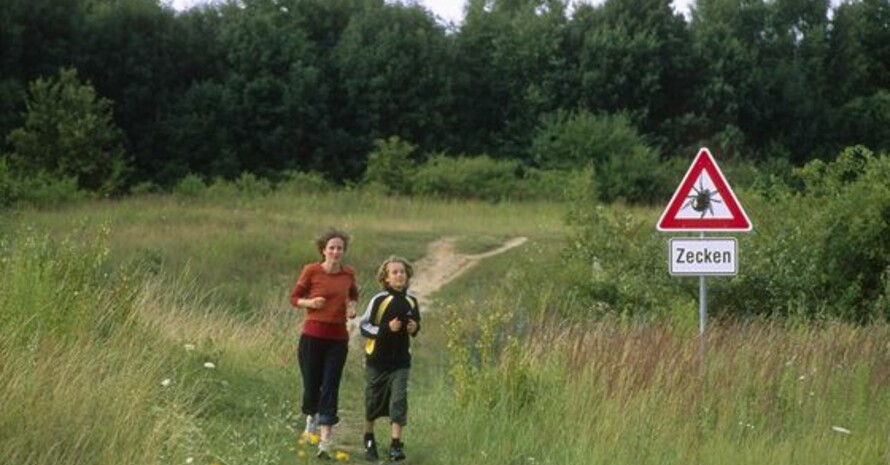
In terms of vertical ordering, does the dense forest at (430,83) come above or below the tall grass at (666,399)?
above

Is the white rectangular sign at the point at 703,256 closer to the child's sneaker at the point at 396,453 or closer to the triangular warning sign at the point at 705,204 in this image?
the triangular warning sign at the point at 705,204

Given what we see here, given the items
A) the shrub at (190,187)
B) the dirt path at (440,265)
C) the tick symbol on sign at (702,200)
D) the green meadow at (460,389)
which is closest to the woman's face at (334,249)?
the green meadow at (460,389)

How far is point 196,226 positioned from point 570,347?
23733 millimetres

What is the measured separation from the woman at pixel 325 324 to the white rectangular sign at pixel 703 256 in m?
3.52

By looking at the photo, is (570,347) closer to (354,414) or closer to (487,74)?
(354,414)

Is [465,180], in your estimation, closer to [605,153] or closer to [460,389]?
[605,153]

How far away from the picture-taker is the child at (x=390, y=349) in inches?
390

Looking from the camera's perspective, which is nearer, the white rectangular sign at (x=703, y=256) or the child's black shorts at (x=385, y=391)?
the child's black shorts at (x=385, y=391)

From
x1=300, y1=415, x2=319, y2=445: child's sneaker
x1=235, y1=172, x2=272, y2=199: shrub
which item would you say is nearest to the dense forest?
x1=235, y1=172, x2=272, y2=199: shrub

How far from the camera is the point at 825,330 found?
41.9 ft

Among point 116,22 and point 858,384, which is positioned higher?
point 116,22

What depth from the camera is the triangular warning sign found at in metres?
12.7

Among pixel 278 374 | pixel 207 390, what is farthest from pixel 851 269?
pixel 207 390

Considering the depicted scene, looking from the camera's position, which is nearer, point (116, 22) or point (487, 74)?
point (116, 22)
